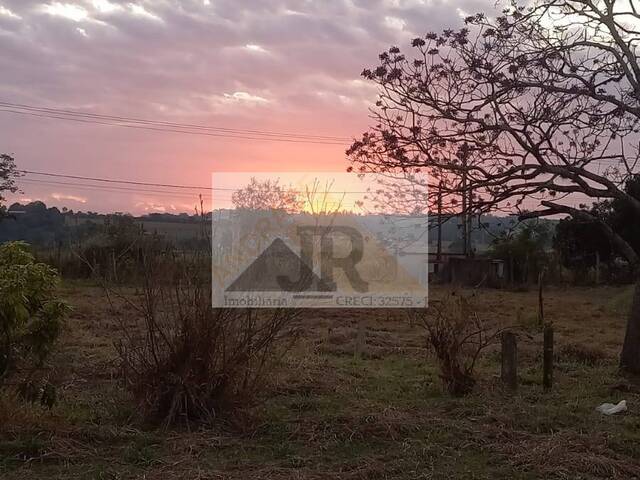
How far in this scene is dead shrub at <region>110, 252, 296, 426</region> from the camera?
4664 mm

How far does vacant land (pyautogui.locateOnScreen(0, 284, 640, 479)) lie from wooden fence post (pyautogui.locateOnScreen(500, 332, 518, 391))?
0.15 metres

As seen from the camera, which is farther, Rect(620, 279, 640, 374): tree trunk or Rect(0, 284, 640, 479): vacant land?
Rect(620, 279, 640, 374): tree trunk

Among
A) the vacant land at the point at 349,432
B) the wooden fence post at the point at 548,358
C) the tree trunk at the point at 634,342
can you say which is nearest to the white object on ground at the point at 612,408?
the vacant land at the point at 349,432

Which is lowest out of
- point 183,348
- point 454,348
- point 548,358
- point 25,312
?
point 548,358

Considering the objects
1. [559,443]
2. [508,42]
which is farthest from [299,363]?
→ [508,42]

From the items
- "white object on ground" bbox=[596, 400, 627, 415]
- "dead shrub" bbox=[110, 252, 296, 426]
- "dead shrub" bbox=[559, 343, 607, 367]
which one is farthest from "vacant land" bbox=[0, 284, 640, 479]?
"dead shrub" bbox=[559, 343, 607, 367]

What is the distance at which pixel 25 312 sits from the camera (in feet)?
13.4

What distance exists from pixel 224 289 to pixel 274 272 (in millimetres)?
1007

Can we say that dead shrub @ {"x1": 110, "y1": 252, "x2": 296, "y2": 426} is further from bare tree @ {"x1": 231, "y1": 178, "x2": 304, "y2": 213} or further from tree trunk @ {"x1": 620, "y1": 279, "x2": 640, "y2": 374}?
tree trunk @ {"x1": 620, "y1": 279, "x2": 640, "y2": 374}

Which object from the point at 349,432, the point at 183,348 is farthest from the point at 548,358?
the point at 183,348

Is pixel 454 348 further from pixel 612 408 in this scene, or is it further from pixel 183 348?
pixel 183 348

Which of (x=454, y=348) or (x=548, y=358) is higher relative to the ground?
(x=454, y=348)

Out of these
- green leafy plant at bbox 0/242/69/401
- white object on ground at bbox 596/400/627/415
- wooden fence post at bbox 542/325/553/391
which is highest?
green leafy plant at bbox 0/242/69/401

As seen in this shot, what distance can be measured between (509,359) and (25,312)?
165 inches
